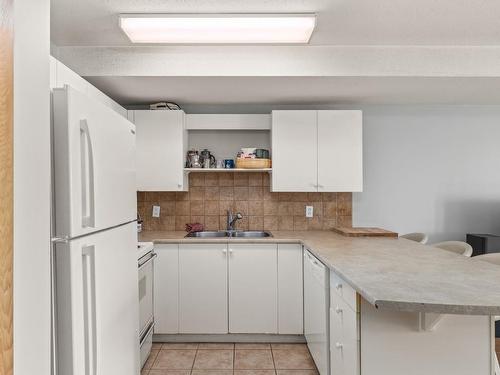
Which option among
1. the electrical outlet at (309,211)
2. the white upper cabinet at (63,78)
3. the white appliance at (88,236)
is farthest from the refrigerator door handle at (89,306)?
the electrical outlet at (309,211)

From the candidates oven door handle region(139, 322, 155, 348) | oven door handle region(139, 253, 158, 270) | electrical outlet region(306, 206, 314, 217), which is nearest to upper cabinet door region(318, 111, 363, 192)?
electrical outlet region(306, 206, 314, 217)

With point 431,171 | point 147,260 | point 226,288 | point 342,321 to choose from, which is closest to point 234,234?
point 226,288

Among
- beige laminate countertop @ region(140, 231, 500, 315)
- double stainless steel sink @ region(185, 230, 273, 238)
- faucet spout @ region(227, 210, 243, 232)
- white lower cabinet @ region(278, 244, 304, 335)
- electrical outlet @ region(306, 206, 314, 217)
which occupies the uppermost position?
electrical outlet @ region(306, 206, 314, 217)

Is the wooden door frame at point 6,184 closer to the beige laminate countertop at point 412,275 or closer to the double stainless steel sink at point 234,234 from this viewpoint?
the beige laminate countertop at point 412,275

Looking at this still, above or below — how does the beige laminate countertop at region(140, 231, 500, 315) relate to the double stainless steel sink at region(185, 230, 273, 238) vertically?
above

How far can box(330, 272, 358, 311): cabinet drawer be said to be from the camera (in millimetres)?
1648

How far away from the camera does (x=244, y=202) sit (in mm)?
3744

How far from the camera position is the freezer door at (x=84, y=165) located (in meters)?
1.28

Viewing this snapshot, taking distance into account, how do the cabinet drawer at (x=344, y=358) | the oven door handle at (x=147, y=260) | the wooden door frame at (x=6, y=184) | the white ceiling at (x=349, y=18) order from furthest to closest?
1. the oven door handle at (x=147, y=260)
2. the white ceiling at (x=349, y=18)
3. the cabinet drawer at (x=344, y=358)
4. the wooden door frame at (x=6, y=184)

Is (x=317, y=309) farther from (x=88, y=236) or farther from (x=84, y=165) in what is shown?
(x=84, y=165)

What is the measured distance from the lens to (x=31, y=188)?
38.4 inches

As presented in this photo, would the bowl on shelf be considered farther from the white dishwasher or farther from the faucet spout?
the white dishwasher

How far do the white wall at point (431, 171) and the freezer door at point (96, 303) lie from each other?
256 centimetres

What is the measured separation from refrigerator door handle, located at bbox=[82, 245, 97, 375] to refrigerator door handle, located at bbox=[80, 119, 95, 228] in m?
0.11
